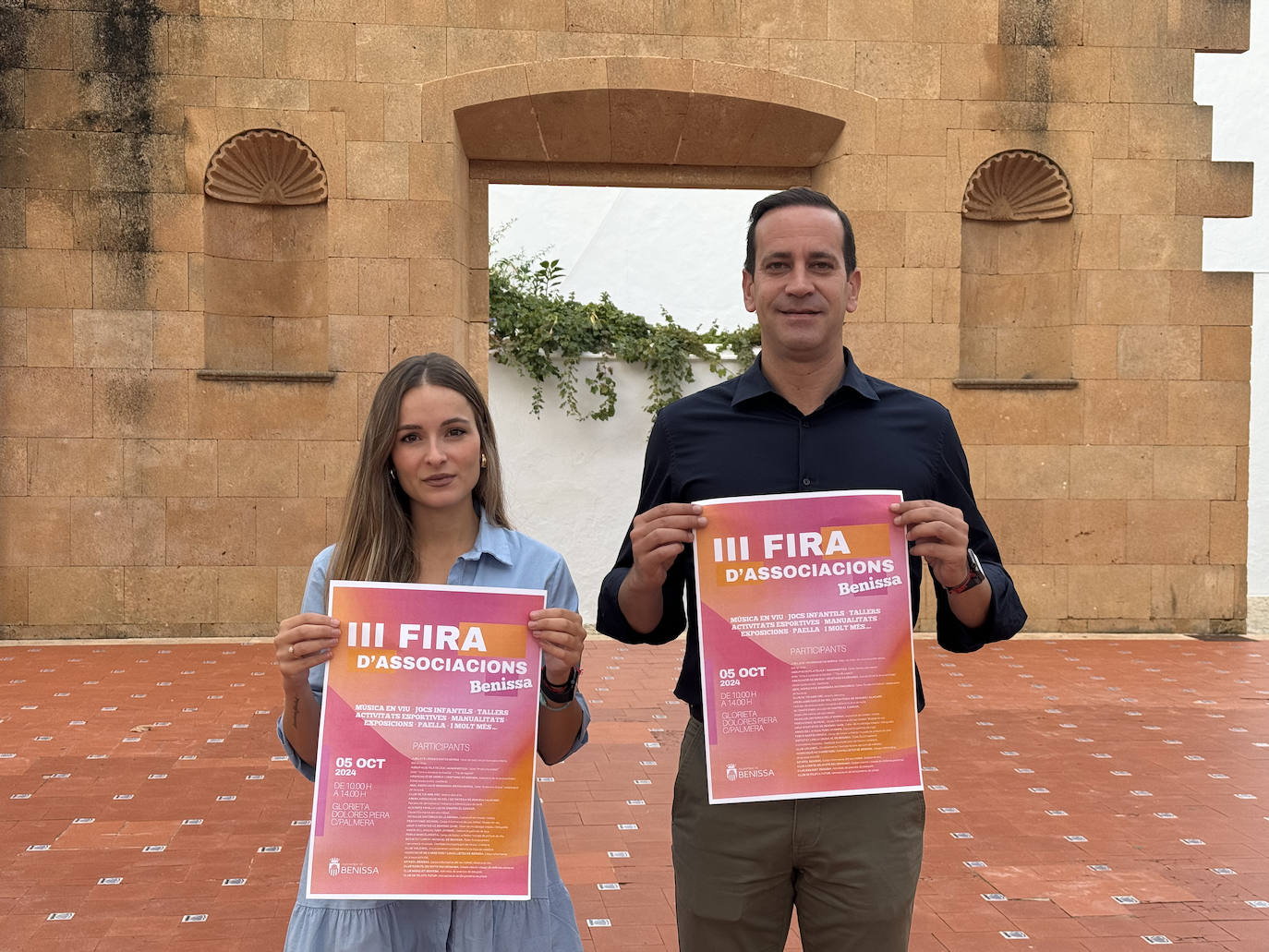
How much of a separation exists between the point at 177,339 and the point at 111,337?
18.9 inches

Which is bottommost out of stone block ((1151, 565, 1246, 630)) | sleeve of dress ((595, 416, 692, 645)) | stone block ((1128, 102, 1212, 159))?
stone block ((1151, 565, 1246, 630))

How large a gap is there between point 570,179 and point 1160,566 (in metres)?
5.86

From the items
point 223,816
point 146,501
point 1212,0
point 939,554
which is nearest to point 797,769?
point 939,554

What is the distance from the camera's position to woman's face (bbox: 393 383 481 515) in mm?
2076

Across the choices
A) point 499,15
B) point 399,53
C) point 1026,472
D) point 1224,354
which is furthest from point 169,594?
point 1224,354

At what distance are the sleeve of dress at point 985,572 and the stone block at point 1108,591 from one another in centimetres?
825

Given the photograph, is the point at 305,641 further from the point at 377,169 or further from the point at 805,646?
the point at 377,169

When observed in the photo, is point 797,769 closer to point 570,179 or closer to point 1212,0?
point 570,179

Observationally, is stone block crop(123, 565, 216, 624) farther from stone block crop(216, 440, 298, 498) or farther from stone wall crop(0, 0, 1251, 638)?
stone block crop(216, 440, 298, 498)

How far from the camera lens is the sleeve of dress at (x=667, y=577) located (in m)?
2.22

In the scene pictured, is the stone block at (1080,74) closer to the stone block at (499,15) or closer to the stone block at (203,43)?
the stone block at (499,15)

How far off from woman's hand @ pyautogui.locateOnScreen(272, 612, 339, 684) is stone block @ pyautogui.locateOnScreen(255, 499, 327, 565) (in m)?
7.78

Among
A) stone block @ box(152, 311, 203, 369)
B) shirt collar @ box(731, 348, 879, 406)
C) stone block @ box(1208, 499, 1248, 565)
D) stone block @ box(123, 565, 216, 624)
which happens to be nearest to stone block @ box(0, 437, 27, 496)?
stone block @ box(123, 565, 216, 624)

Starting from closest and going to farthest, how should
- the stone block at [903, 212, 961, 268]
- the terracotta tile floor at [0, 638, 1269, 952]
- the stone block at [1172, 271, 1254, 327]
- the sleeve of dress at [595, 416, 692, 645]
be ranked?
the sleeve of dress at [595, 416, 692, 645] < the terracotta tile floor at [0, 638, 1269, 952] < the stone block at [903, 212, 961, 268] < the stone block at [1172, 271, 1254, 327]
